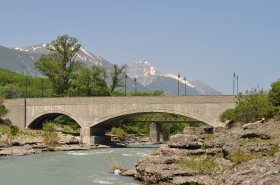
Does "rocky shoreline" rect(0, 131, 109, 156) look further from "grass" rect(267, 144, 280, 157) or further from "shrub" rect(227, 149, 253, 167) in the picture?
"grass" rect(267, 144, 280, 157)

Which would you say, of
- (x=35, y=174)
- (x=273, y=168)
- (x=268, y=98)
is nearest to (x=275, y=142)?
(x=273, y=168)

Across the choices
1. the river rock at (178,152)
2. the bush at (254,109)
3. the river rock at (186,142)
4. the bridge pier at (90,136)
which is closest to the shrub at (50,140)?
the bridge pier at (90,136)

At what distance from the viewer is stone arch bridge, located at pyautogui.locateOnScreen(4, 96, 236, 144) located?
228 feet

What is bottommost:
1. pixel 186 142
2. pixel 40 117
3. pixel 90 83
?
pixel 186 142

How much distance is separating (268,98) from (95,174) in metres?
22.2

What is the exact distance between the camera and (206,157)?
31047 mm

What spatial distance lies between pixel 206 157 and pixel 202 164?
1.41 metres

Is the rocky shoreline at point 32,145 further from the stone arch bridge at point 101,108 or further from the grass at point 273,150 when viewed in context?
the grass at point 273,150

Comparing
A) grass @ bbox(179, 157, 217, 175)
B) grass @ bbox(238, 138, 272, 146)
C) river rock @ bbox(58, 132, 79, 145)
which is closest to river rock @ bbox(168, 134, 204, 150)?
grass @ bbox(179, 157, 217, 175)

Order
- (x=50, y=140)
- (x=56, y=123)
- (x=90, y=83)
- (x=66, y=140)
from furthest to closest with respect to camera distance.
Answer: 1. (x=90, y=83)
2. (x=56, y=123)
3. (x=66, y=140)
4. (x=50, y=140)

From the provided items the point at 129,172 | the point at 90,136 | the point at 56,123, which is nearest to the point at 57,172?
the point at 129,172

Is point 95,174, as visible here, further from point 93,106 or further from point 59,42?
point 59,42

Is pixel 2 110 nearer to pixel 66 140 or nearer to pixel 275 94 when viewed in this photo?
pixel 66 140

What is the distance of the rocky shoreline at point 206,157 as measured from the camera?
1061 inches
